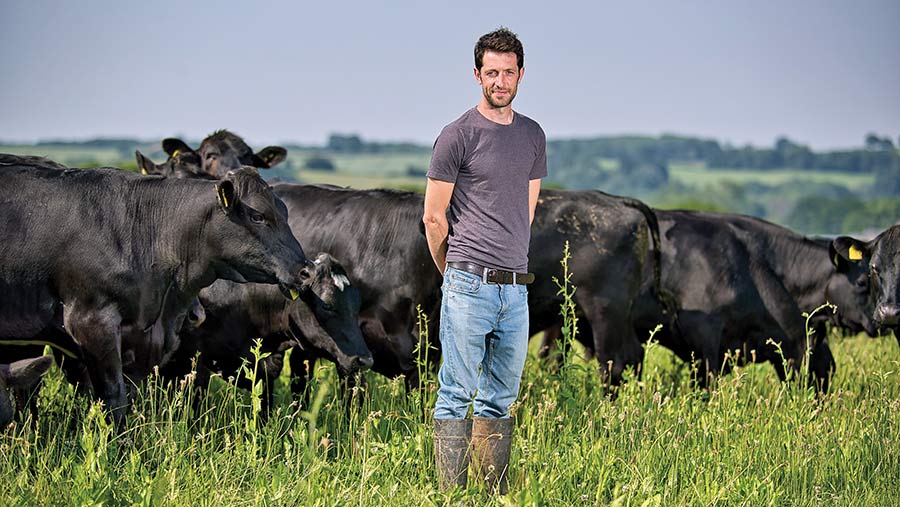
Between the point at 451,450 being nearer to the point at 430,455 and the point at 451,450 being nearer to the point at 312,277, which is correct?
the point at 430,455

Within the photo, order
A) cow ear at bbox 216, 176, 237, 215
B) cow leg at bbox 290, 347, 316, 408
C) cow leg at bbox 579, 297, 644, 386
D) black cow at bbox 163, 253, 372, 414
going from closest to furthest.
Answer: cow ear at bbox 216, 176, 237, 215 → black cow at bbox 163, 253, 372, 414 → cow leg at bbox 290, 347, 316, 408 → cow leg at bbox 579, 297, 644, 386

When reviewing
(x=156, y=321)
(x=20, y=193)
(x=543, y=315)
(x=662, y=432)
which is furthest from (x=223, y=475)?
(x=543, y=315)

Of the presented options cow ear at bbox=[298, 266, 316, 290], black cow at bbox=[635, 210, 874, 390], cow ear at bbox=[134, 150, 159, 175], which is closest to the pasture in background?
black cow at bbox=[635, 210, 874, 390]

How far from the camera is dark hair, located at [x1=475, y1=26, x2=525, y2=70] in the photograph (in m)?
5.39

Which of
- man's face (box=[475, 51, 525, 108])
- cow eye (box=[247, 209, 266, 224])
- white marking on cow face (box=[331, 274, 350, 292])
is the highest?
man's face (box=[475, 51, 525, 108])

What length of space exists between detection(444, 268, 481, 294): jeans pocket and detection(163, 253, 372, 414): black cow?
8.09 feet

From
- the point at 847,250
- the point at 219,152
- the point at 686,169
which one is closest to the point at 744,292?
the point at 847,250

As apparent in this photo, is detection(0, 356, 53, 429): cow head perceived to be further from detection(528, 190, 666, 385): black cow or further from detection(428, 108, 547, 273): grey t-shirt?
detection(528, 190, 666, 385): black cow

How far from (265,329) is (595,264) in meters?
2.92

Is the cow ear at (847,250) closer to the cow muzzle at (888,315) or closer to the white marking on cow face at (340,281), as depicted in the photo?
the cow muzzle at (888,315)

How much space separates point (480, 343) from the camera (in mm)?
5434

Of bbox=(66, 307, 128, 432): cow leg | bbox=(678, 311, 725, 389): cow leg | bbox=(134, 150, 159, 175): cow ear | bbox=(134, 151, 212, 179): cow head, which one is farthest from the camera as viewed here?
bbox=(134, 150, 159, 175): cow ear

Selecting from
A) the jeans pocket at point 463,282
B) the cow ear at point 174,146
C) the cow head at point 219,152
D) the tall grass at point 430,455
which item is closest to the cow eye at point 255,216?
the tall grass at point 430,455

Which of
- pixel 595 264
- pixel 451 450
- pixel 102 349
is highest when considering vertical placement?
pixel 595 264
